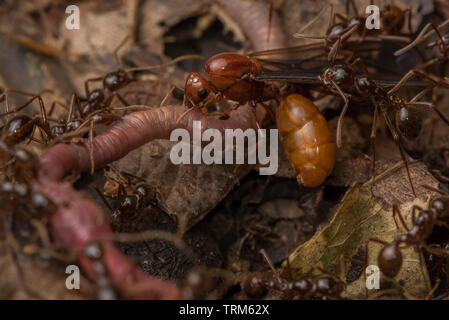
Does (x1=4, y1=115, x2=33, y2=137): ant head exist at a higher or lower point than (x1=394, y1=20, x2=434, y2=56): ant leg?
lower

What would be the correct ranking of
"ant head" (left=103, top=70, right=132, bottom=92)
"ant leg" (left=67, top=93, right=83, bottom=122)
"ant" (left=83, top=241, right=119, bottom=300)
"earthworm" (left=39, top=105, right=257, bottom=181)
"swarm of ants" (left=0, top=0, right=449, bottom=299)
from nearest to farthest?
1. "ant" (left=83, top=241, right=119, bottom=300)
2. "swarm of ants" (left=0, top=0, right=449, bottom=299)
3. "earthworm" (left=39, top=105, right=257, bottom=181)
4. "ant leg" (left=67, top=93, right=83, bottom=122)
5. "ant head" (left=103, top=70, right=132, bottom=92)

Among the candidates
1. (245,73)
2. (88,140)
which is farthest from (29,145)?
(245,73)

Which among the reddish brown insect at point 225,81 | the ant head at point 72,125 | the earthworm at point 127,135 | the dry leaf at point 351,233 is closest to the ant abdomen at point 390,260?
the dry leaf at point 351,233

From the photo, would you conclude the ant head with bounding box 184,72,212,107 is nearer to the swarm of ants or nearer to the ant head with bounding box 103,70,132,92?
the swarm of ants

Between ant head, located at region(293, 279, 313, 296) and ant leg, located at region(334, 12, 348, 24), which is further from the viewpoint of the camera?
ant leg, located at region(334, 12, 348, 24)

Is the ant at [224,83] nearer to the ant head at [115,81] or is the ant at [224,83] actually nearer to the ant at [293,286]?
the ant head at [115,81]

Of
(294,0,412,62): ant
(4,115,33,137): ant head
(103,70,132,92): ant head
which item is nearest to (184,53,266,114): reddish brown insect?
(294,0,412,62): ant

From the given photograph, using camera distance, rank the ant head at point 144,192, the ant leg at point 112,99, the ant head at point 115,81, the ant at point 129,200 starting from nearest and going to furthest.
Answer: the ant at point 129,200 < the ant head at point 144,192 < the ant leg at point 112,99 < the ant head at point 115,81
